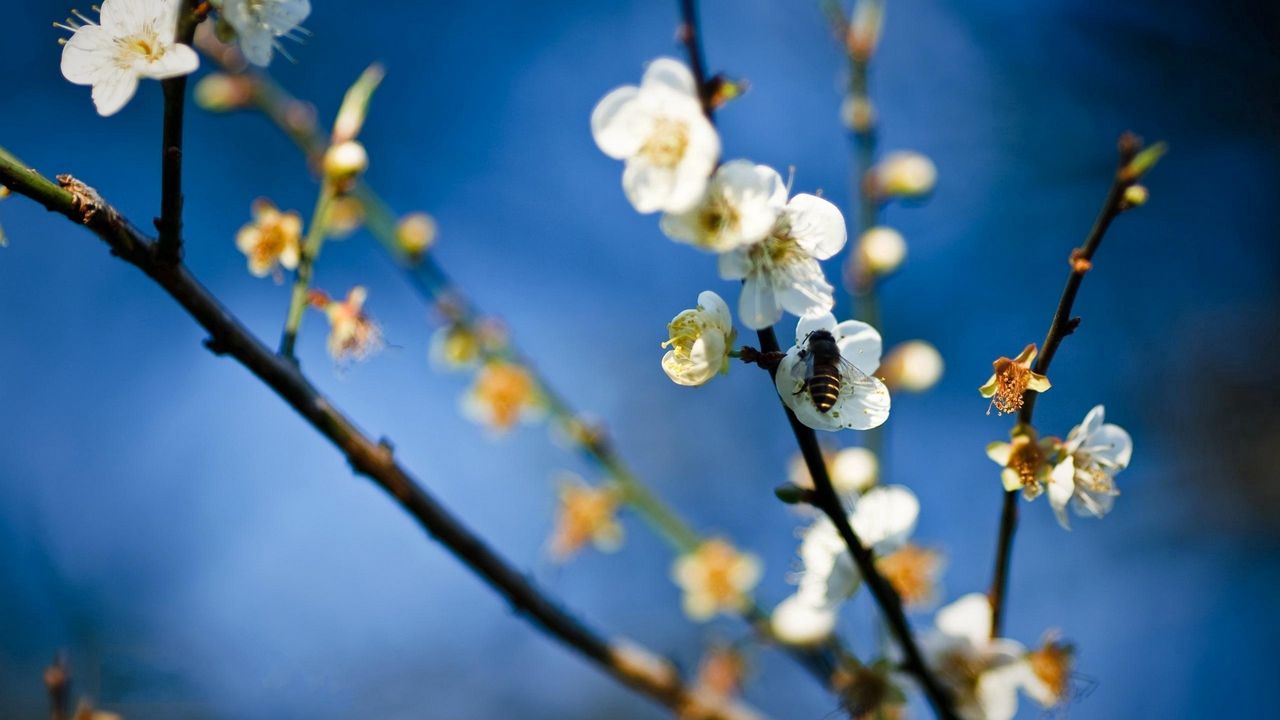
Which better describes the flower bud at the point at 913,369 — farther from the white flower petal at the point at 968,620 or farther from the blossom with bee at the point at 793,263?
the blossom with bee at the point at 793,263

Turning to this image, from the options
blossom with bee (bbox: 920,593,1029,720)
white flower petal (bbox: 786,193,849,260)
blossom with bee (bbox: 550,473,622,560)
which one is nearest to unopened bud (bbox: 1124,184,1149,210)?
white flower petal (bbox: 786,193,849,260)

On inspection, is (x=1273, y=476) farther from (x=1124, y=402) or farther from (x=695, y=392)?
(x=695, y=392)

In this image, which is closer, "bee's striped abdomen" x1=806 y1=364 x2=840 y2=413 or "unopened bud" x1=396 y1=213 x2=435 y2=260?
"bee's striped abdomen" x1=806 y1=364 x2=840 y2=413

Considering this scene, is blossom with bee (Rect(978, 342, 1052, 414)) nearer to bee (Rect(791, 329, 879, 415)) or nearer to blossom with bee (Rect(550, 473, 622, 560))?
bee (Rect(791, 329, 879, 415))

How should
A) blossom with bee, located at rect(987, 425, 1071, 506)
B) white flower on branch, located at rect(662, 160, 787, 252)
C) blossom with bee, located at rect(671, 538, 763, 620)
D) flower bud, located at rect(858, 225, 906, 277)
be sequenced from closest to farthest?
white flower on branch, located at rect(662, 160, 787, 252), blossom with bee, located at rect(987, 425, 1071, 506), flower bud, located at rect(858, 225, 906, 277), blossom with bee, located at rect(671, 538, 763, 620)

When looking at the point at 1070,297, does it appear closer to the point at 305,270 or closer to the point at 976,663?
the point at 976,663

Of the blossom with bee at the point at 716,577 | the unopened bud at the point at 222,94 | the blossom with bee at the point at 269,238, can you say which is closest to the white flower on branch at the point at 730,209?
the blossom with bee at the point at 269,238

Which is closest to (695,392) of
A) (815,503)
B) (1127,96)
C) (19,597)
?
(1127,96)
